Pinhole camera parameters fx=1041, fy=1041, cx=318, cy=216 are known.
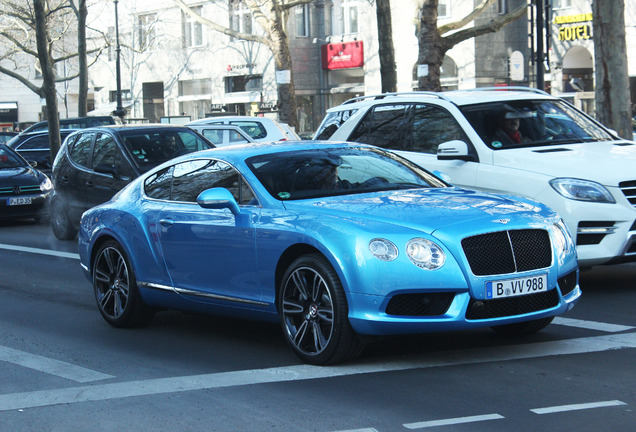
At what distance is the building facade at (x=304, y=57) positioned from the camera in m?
44.2

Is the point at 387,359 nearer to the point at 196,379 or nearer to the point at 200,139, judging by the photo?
the point at 196,379

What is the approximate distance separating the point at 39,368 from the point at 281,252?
5.99ft

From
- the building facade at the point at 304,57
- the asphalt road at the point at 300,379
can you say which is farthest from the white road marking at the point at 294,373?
the building facade at the point at 304,57

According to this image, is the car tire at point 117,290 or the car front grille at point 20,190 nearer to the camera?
the car tire at point 117,290

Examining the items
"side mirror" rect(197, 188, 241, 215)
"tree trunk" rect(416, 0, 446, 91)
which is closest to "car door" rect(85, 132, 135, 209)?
"side mirror" rect(197, 188, 241, 215)

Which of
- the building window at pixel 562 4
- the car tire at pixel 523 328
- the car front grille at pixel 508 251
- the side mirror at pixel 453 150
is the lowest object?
the car tire at pixel 523 328

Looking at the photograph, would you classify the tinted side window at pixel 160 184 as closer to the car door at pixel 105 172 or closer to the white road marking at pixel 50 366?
Answer: the white road marking at pixel 50 366

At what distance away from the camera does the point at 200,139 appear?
15406mm

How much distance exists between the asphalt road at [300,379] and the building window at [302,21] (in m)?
45.7

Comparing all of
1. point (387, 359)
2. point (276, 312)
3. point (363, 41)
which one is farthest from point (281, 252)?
point (363, 41)

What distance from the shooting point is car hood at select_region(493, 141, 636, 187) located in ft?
31.2

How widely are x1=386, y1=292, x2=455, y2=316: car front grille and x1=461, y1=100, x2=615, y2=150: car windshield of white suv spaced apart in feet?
14.5

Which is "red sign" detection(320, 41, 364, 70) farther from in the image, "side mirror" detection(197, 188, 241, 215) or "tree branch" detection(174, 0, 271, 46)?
"side mirror" detection(197, 188, 241, 215)

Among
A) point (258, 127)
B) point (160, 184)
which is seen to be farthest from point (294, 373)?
point (258, 127)
